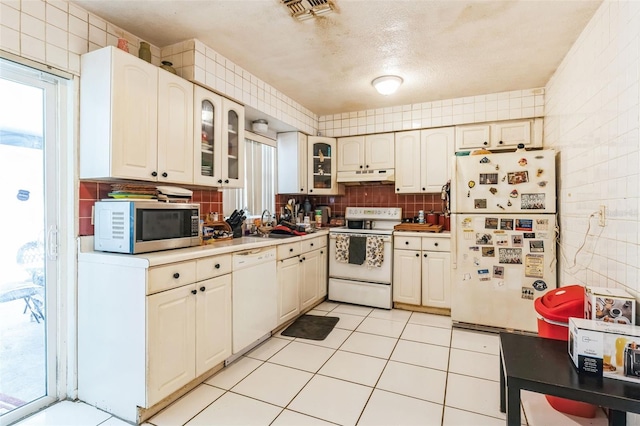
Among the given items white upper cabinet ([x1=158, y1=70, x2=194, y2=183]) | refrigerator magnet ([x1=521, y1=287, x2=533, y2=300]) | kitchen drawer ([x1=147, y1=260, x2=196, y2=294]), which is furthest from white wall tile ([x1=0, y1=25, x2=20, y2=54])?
refrigerator magnet ([x1=521, y1=287, x2=533, y2=300])

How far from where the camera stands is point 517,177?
2.85 m

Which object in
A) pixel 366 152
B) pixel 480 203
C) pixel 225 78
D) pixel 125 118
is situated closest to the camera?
pixel 125 118

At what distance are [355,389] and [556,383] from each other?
3.79 ft

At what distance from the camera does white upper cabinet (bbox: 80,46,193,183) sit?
1861 mm

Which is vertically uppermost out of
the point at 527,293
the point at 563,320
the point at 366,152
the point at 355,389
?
the point at 366,152

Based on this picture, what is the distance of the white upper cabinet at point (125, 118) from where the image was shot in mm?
1861

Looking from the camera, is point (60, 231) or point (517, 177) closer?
point (60, 231)

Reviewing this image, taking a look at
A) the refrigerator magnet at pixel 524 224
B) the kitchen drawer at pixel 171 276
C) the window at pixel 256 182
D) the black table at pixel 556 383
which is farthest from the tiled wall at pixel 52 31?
the refrigerator magnet at pixel 524 224

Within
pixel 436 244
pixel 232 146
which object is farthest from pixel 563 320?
pixel 232 146

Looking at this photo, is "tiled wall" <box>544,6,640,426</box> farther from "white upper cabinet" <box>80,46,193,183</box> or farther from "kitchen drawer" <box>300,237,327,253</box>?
"white upper cabinet" <box>80,46,193,183</box>

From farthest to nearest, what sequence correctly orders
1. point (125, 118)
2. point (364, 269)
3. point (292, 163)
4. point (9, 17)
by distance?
point (292, 163) < point (364, 269) < point (125, 118) < point (9, 17)

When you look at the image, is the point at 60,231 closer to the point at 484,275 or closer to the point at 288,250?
the point at 288,250

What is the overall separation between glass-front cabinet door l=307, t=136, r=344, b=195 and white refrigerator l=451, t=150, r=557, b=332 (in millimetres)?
1652

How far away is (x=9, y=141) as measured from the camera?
176cm
